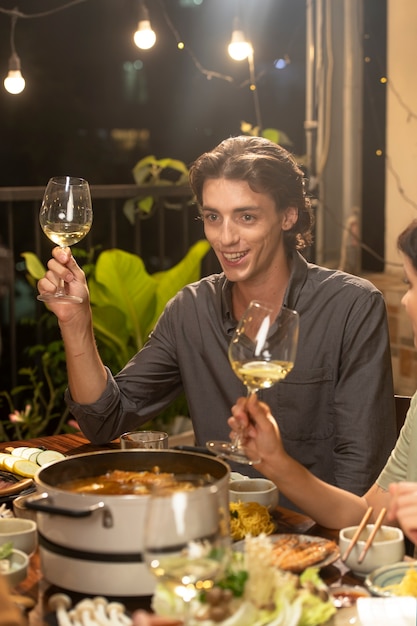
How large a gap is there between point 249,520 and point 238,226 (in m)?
0.94

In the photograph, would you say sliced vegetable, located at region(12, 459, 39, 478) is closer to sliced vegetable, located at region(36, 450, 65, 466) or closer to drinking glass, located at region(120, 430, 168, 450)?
sliced vegetable, located at region(36, 450, 65, 466)

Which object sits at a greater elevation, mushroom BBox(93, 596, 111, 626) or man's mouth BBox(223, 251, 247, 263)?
man's mouth BBox(223, 251, 247, 263)

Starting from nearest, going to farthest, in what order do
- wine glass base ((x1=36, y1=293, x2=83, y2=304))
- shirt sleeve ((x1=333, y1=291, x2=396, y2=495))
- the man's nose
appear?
shirt sleeve ((x1=333, y1=291, x2=396, y2=495)), wine glass base ((x1=36, y1=293, x2=83, y2=304)), the man's nose

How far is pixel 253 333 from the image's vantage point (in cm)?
174

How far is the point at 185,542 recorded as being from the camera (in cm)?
115

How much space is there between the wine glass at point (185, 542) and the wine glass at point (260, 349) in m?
0.50

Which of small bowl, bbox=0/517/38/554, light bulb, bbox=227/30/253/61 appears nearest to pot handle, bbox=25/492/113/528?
small bowl, bbox=0/517/38/554

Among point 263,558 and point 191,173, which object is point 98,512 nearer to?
point 263,558

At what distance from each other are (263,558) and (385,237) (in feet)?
13.7

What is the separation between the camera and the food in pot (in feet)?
4.98

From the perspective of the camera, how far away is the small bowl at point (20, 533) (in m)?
1.60

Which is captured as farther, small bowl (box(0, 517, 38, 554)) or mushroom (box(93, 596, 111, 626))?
small bowl (box(0, 517, 38, 554))

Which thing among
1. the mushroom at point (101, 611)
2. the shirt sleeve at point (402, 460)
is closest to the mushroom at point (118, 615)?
the mushroom at point (101, 611)

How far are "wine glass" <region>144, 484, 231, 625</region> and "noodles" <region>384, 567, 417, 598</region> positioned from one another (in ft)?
1.07
